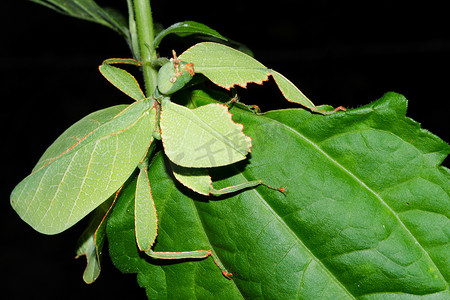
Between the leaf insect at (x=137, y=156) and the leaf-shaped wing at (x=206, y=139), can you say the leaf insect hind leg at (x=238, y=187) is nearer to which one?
the leaf insect at (x=137, y=156)

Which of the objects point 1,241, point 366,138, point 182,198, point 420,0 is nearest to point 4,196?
point 1,241

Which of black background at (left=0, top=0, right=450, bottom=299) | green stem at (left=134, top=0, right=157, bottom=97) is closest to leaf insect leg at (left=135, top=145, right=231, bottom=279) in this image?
green stem at (left=134, top=0, right=157, bottom=97)

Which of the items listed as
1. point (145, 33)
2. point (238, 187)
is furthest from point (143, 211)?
point (145, 33)

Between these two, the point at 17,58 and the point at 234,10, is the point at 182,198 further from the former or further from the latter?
the point at 17,58

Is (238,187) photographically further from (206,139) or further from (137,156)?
(137,156)

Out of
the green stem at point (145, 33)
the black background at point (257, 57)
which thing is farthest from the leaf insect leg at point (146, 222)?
the black background at point (257, 57)

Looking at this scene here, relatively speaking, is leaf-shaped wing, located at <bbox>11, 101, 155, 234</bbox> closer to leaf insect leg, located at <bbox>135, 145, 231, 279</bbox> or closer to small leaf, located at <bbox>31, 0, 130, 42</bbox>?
leaf insect leg, located at <bbox>135, 145, 231, 279</bbox>
